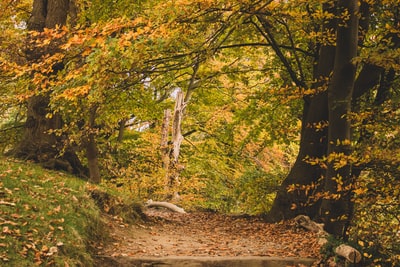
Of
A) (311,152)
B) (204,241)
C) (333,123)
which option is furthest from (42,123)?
(333,123)

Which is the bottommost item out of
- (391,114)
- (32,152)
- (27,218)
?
(27,218)

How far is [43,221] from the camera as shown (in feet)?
20.5

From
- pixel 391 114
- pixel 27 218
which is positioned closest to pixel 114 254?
pixel 27 218

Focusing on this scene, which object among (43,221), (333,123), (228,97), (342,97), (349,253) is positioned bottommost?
(349,253)

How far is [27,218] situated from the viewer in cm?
611

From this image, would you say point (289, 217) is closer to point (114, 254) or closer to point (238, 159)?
point (114, 254)

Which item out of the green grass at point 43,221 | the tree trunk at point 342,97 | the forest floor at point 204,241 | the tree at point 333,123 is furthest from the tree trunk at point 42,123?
the tree trunk at point 342,97

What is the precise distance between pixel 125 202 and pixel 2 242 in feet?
14.2

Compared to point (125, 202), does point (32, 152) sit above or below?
above

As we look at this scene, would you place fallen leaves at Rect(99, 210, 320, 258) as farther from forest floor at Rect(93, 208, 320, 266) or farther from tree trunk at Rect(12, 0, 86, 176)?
tree trunk at Rect(12, 0, 86, 176)

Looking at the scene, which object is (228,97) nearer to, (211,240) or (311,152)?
(311,152)

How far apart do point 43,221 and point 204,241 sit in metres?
3.69

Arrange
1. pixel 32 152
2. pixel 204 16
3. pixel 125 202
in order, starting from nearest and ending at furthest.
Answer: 1. pixel 204 16
2. pixel 125 202
3. pixel 32 152

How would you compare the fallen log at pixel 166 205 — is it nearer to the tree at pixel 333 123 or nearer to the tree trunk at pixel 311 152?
the tree at pixel 333 123
